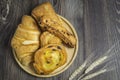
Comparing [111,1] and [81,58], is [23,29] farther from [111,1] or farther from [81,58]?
[111,1]

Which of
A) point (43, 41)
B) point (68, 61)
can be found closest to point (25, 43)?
point (43, 41)

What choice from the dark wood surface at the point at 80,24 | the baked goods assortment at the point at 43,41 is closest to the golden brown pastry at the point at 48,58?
the baked goods assortment at the point at 43,41

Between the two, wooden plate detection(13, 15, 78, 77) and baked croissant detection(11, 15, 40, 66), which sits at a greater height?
baked croissant detection(11, 15, 40, 66)

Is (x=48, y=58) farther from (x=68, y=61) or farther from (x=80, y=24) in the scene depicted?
(x=80, y=24)

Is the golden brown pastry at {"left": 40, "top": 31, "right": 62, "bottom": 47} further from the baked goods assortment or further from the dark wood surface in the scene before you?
the dark wood surface

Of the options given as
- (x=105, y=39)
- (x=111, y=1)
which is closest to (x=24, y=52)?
(x=105, y=39)

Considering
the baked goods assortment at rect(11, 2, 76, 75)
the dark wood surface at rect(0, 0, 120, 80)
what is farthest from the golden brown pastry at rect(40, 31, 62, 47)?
the dark wood surface at rect(0, 0, 120, 80)
